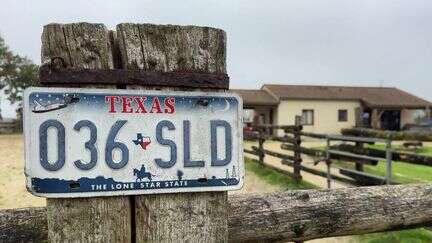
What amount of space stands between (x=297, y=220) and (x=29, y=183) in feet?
3.39

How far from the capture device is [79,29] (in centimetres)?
128

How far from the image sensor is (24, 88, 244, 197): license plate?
1240 mm

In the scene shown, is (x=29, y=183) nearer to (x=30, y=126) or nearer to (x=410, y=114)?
(x=30, y=126)

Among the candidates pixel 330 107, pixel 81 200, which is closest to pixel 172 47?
pixel 81 200

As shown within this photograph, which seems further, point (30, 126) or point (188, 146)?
point (188, 146)

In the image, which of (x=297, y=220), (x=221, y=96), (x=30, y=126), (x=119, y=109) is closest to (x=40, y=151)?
(x=30, y=126)

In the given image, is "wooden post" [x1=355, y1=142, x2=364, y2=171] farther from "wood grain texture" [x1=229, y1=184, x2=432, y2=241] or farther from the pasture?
"wood grain texture" [x1=229, y1=184, x2=432, y2=241]

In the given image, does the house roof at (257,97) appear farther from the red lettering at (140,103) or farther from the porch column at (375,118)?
the red lettering at (140,103)

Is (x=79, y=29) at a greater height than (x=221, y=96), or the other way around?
(x=79, y=29)

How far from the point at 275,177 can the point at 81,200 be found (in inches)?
423

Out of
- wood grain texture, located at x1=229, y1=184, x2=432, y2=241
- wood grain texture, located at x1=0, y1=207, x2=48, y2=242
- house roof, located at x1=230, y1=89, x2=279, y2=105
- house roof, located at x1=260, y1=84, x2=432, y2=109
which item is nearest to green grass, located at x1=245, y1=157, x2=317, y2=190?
wood grain texture, located at x1=229, y1=184, x2=432, y2=241

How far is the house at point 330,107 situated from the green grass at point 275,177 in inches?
677

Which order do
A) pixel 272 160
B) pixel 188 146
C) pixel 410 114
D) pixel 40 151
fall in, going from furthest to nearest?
pixel 410 114 < pixel 272 160 < pixel 188 146 < pixel 40 151

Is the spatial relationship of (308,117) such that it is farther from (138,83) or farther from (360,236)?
(138,83)
